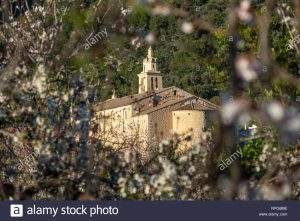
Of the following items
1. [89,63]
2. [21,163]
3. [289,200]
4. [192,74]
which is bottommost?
[289,200]

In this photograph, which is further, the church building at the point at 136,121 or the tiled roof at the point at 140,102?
the tiled roof at the point at 140,102

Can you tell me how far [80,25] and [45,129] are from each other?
3010 mm

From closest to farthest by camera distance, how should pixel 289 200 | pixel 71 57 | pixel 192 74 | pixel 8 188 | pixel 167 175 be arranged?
pixel 289 200 → pixel 8 188 → pixel 167 175 → pixel 71 57 → pixel 192 74

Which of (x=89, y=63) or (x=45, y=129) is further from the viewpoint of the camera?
(x=89, y=63)

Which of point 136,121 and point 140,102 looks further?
point 140,102

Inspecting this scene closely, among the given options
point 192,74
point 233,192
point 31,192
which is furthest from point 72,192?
point 192,74

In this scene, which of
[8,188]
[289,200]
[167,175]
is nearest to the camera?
[289,200]

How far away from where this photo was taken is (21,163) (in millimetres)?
7574

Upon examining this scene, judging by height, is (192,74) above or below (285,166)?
above

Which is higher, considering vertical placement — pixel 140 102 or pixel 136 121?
pixel 140 102

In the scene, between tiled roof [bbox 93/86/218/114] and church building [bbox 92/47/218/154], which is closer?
church building [bbox 92/47/218/154]

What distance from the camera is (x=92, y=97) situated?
853cm

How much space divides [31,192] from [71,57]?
3.12 m

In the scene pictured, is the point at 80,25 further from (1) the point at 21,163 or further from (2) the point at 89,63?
(1) the point at 21,163
